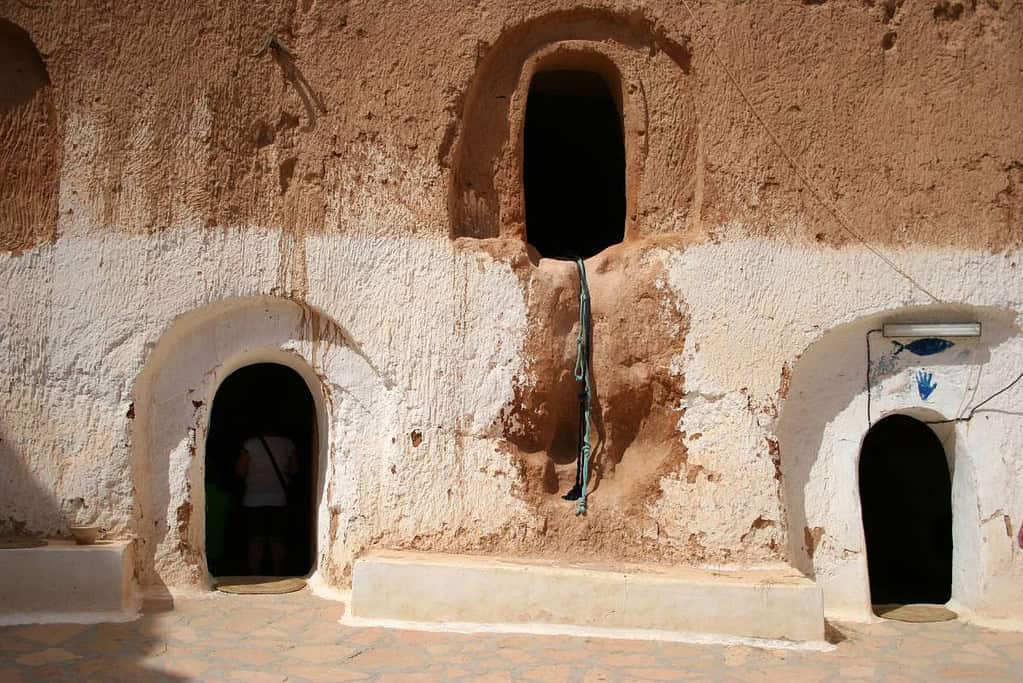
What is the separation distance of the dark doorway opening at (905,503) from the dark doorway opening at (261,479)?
4307 mm

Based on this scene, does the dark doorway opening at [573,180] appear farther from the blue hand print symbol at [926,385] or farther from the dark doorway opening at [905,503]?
the blue hand print symbol at [926,385]

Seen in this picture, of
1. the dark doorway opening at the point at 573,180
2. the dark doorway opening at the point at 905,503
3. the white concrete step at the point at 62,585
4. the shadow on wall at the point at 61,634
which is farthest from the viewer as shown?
the dark doorway opening at the point at 573,180

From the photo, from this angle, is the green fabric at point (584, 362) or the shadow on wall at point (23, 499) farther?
the green fabric at point (584, 362)

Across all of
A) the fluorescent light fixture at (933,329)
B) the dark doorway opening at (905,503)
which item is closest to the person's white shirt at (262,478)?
the fluorescent light fixture at (933,329)

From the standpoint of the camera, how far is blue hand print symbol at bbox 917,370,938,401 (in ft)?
20.8

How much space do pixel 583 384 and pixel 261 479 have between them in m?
2.21

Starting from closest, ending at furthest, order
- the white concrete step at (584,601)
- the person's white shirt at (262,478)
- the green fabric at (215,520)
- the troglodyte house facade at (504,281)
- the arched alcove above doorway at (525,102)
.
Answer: the white concrete step at (584,601) < the troglodyte house facade at (504,281) < the arched alcove above doorway at (525,102) < the person's white shirt at (262,478) < the green fabric at (215,520)

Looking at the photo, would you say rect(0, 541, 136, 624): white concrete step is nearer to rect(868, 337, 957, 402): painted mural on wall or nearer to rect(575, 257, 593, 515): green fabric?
rect(575, 257, 593, 515): green fabric

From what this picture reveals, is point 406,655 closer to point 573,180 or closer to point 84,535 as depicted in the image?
point 84,535

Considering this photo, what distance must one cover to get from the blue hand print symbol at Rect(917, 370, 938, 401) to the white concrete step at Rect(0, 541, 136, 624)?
471 centimetres

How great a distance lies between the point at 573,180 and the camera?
921cm

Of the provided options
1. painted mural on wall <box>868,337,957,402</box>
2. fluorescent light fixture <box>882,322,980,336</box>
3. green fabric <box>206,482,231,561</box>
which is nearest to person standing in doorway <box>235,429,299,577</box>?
green fabric <box>206,482,231,561</box>

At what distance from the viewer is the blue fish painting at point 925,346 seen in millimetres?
6352

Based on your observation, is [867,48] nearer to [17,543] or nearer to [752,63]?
[752,63]
